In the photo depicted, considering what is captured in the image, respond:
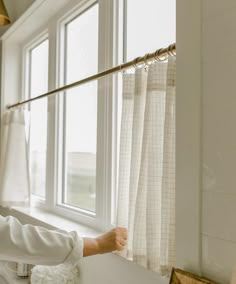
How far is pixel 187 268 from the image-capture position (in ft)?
3.44

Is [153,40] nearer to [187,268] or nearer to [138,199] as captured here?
[138,199]

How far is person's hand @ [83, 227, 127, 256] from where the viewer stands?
1.27 m

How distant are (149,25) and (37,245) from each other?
103 centimetres

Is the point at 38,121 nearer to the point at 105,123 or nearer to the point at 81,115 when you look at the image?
the point at 81,115

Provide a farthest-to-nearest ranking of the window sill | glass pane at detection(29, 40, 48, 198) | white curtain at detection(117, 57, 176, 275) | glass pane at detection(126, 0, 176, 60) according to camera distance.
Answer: glass pane at detection(29, 40, 48, 198) < the window sill < glass pane at detection(126, 0, 176, 60) < white curtain at detection(117, 57, 176, 275)

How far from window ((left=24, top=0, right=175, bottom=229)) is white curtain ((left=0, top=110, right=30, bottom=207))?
5.6 inches

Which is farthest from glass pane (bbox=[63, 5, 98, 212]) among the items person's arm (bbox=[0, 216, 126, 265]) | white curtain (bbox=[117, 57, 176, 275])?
person's arm (bbox=[0, 216, 126, 265])

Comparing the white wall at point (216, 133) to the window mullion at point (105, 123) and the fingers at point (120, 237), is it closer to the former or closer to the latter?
the fingers at point (120, 237)

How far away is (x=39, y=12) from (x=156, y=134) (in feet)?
5.26

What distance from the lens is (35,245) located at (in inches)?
48.1

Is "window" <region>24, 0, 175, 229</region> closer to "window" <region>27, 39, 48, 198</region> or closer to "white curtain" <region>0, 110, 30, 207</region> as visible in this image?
"window" <region>27, 39, 48, 198</region>

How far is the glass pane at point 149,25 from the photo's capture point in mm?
1482

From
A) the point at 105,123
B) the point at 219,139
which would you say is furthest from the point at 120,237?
the point at 105,123

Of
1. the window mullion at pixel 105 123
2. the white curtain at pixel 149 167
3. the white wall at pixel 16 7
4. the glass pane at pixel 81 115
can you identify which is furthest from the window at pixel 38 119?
the white curtain at pixel 149 167
